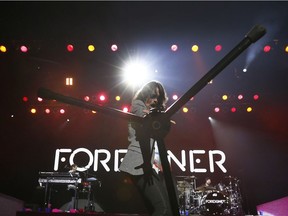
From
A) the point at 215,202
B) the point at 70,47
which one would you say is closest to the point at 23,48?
the point at 70,47

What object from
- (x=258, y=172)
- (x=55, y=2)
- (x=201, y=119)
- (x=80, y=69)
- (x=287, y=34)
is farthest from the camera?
(x=201, y=119)

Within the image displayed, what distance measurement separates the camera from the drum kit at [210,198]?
690 cm

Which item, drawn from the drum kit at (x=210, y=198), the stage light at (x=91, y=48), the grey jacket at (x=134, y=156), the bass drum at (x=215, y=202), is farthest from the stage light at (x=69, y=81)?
the grey jacket at (x=134, y=156)

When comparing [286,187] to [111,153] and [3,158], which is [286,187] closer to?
[111,153]

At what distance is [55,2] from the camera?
521 cm

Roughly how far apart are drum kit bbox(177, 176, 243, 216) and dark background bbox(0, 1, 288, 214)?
67 cm

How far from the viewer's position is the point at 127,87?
823 centimetres

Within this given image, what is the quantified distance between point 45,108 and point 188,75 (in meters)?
4.27

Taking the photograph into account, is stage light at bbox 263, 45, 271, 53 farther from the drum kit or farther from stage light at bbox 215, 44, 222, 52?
the drum kit

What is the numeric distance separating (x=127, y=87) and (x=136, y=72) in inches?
31.4

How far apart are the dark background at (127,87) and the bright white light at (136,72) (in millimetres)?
271

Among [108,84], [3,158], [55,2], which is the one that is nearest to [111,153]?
[108,84]

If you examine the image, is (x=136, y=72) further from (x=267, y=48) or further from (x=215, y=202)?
(x=215, y=202)

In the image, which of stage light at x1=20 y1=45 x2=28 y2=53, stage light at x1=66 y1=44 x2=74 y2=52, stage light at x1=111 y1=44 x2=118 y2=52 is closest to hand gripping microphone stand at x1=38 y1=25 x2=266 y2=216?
stage light at x1=111 y1=44 x2=118 y2=52
